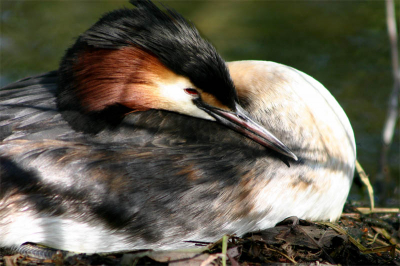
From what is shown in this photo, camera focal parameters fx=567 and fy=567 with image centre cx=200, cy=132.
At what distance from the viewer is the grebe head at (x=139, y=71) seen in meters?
3.59

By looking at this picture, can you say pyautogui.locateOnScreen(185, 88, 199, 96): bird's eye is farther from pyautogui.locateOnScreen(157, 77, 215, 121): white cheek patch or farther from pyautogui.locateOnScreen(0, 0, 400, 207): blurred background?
pyautogui.locateOnScreen(0, 0, 400, 207): blurred background

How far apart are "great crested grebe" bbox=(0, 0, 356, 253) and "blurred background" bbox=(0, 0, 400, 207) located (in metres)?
2.92

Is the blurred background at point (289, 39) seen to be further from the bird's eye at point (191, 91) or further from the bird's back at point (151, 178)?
the bird's eye at point (191, 91)

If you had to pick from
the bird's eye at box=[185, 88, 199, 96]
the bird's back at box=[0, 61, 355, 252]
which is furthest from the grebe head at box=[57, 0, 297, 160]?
the bird's back at box=[0, 61, 355, 252]

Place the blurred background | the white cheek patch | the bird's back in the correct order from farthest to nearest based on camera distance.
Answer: the blurred background, the white cheek patch, the bird's back

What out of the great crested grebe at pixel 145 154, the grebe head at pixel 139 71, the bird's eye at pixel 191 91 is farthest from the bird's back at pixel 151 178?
the bird's eye at pixel 191 91

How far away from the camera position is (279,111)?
4055mm

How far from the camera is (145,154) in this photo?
363 centimetres

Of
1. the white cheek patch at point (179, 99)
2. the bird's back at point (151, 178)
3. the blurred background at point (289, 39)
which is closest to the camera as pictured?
the bird's back at point (151, 178)

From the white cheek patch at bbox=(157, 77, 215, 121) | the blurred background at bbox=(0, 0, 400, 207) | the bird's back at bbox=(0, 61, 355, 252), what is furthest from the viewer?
the blurred background at bbox=(0, 0, 400, 207)

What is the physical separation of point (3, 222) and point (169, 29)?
1.59 metres

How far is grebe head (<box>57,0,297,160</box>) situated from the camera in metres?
3.59

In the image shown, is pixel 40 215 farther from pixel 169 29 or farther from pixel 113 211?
pixel 169 29

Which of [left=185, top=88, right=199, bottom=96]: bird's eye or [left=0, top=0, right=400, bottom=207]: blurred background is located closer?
[left=185, top=88, right=199, bottom=96]: bird's eye
